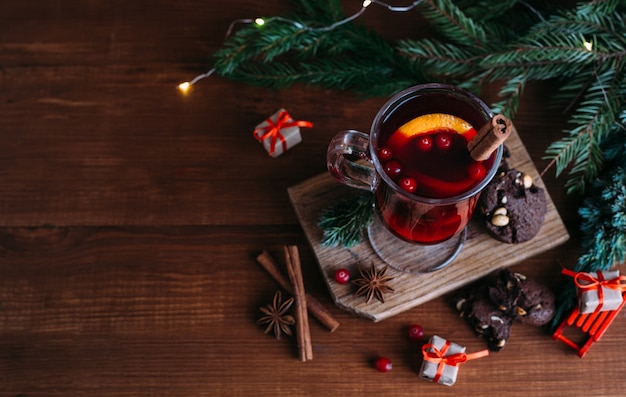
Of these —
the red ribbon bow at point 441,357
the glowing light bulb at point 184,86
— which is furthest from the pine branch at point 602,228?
the glowing light bulb at point 184,86

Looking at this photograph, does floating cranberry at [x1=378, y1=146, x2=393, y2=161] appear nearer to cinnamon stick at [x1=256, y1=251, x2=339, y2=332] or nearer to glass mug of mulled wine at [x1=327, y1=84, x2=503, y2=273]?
glass mug of mulled wine at [x1=327, y1=84, x2=503, y2=273]

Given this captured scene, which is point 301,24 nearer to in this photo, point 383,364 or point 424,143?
point 424,143

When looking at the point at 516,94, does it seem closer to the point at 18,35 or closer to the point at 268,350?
the point at 268,350

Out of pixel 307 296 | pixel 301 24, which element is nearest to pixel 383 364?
pixel 307 296

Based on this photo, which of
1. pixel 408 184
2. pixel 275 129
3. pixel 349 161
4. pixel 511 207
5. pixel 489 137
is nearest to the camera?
pixel 489 137

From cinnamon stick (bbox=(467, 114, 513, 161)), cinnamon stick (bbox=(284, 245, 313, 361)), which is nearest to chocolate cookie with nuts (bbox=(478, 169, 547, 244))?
cinnamon stick (bbox=(467, 114, 513, 161))

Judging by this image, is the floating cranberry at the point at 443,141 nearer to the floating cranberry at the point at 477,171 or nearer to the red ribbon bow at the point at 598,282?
the floating cranberry at the point at 477,171

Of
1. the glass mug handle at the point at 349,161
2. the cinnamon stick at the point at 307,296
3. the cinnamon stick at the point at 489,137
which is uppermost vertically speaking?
the cinnamon stick at the point at 489,137

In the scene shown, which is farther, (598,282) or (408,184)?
(598,282)
